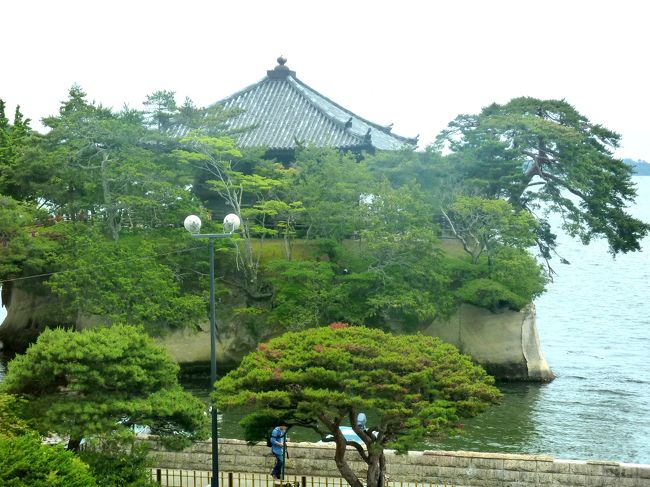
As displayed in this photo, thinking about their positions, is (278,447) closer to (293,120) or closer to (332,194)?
(332,194)

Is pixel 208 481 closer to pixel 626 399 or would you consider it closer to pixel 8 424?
pixel 8 424

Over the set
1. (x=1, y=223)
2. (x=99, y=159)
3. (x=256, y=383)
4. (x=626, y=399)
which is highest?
(x=99, y=159)

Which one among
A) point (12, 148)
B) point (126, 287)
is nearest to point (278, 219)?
point (126, 287)

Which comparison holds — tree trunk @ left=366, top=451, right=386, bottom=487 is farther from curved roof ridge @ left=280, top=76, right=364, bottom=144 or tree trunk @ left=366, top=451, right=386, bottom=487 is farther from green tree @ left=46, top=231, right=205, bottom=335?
curved roof ridge @ left=280, top=76, right=364, bottom=144

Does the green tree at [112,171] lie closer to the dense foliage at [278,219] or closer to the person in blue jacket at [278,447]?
the dense foliage at [278,219]

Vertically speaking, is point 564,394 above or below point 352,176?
below

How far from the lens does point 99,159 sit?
41.5 metres

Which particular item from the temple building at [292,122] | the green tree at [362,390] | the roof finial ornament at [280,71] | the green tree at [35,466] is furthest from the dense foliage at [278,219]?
the green tree at [35,466]

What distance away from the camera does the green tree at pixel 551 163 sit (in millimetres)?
44031

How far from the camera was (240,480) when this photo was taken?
72.6 ft

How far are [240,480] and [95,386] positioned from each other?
14.1 ft

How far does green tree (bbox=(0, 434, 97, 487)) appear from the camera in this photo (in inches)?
615

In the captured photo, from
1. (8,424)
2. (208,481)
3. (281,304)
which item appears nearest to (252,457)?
(208,481)

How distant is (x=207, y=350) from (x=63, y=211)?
8.43 meters
